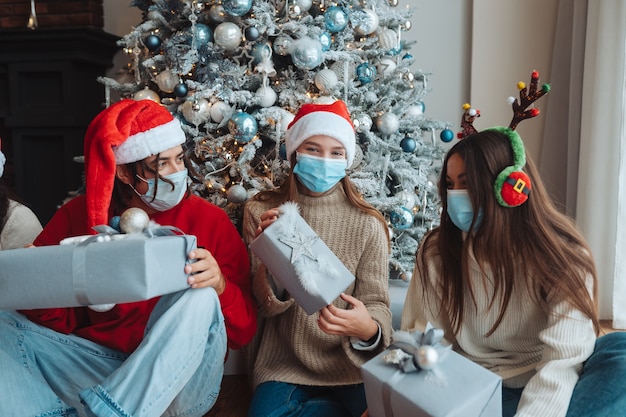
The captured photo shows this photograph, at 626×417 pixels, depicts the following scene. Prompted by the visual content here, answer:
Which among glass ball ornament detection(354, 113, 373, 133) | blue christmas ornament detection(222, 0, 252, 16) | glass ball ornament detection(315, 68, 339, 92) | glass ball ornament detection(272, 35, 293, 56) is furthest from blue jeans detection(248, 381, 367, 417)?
blue christmas ornament detection(222, 0, 252, 16)

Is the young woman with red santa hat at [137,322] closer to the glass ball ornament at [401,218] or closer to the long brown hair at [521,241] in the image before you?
the long brown hair at [521,241]

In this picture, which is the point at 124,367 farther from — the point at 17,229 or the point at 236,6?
the point at 236,6

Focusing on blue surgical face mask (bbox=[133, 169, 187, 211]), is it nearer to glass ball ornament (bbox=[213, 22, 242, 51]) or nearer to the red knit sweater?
the red knit sweater

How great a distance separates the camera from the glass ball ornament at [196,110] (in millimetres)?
2447

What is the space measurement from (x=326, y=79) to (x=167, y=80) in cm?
70

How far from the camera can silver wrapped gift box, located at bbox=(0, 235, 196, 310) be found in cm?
131

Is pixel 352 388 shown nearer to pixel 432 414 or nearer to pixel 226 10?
pixel 432 414

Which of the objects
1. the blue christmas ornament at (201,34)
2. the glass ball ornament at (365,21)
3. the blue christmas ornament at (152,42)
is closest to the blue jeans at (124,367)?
the blue christmas ornament at (201,34)

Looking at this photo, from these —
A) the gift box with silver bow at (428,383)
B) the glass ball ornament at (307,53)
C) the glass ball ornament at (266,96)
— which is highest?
the glass ball ornament at (307,53)

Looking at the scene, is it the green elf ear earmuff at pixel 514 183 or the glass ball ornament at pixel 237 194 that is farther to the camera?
the glass ball ornament at pixel 237 194

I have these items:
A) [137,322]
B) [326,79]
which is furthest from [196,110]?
[137,322]

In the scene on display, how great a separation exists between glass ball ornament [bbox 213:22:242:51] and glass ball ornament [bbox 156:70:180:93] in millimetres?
254

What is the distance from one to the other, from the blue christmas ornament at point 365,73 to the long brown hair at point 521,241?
1197 mm

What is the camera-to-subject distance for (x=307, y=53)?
2.40 meters
